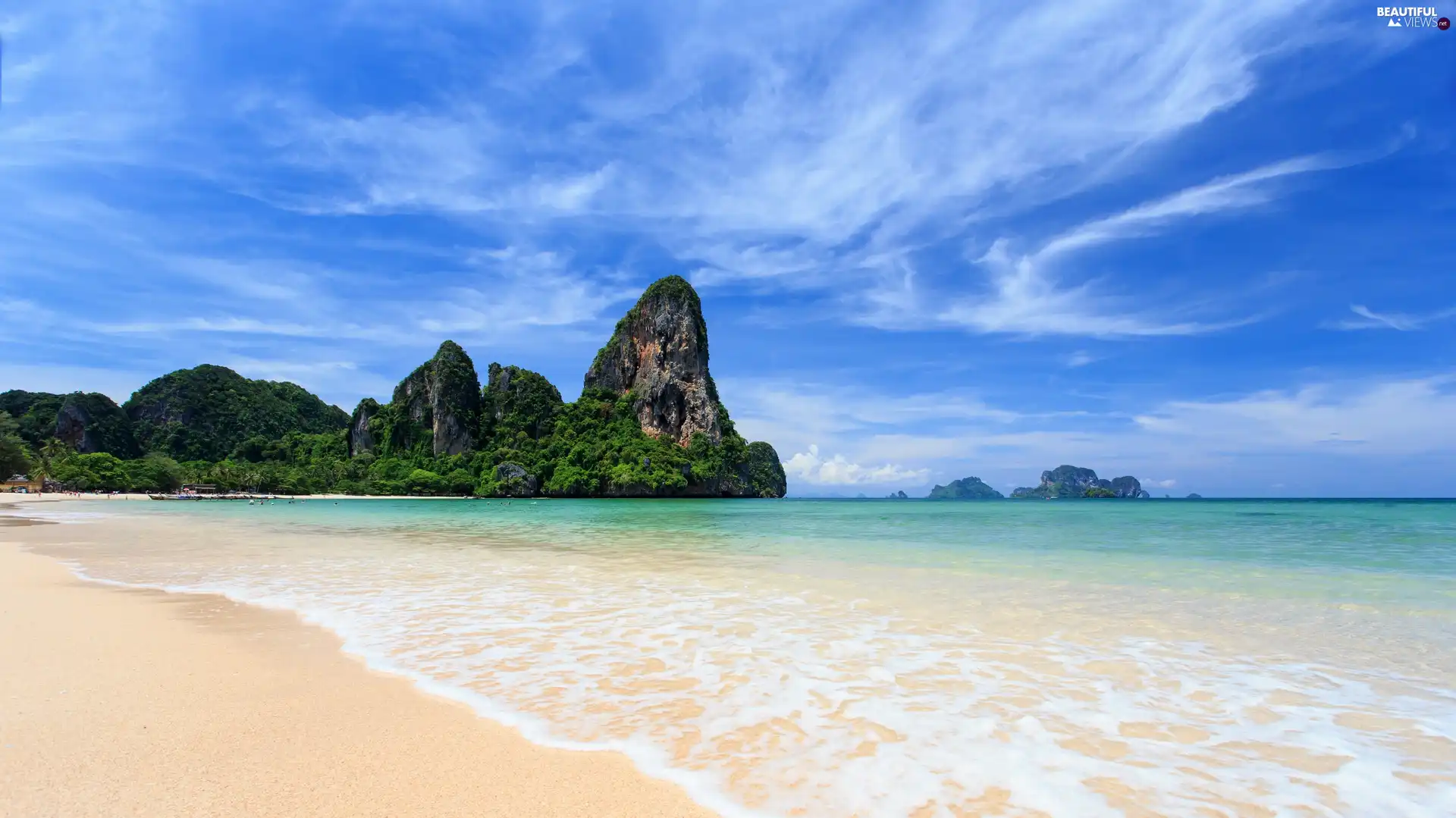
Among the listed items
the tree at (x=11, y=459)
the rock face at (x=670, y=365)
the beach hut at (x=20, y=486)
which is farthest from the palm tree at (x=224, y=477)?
the rock face at (x=670, y=365)

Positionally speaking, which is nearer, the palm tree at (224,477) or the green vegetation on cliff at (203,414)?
the palm tree at (224,477)

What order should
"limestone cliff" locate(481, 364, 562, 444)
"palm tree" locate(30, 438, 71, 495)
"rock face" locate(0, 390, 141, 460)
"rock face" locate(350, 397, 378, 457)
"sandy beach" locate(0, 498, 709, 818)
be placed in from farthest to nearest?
"rock face" locate(350, 397, 378, 457), "limestone cliff" locate(481, 364, 562, 444), "rock face" locate(0, 390, 141, 460), "palm tree" locate(30, 438, 71, 495), "sandy beach" locate(0, 498, 709, 818)

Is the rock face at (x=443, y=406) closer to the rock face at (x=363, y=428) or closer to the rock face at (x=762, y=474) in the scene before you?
the rock face at (x=363, y=428)

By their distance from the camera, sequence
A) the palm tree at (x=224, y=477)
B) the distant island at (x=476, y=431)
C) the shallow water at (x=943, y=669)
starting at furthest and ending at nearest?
1. the distant island at (x=476, y=431)
2. the palm tree at (x=224, y=477)
3. the shallow water at (x=943, y=669)

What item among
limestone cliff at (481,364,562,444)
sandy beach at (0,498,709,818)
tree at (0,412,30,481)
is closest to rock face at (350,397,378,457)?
limestone cliff at (481,364,562,444)

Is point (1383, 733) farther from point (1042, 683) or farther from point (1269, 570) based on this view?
point (1269, 570)

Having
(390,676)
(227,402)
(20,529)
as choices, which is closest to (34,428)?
(227,402)

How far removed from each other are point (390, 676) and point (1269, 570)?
13.5 metres

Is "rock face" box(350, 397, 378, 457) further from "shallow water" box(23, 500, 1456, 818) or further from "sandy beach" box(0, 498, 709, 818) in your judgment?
"sandy beach" box(0, 498, 709, 818)

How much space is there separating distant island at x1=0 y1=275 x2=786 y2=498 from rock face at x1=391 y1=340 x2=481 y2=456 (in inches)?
7.6

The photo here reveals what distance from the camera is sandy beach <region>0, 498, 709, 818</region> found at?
106 inches

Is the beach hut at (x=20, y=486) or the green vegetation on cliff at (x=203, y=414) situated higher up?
the green vegetation on cliff at (x=203, y=414)

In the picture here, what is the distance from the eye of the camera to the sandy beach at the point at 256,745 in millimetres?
2705

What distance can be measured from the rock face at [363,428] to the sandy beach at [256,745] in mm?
110509
